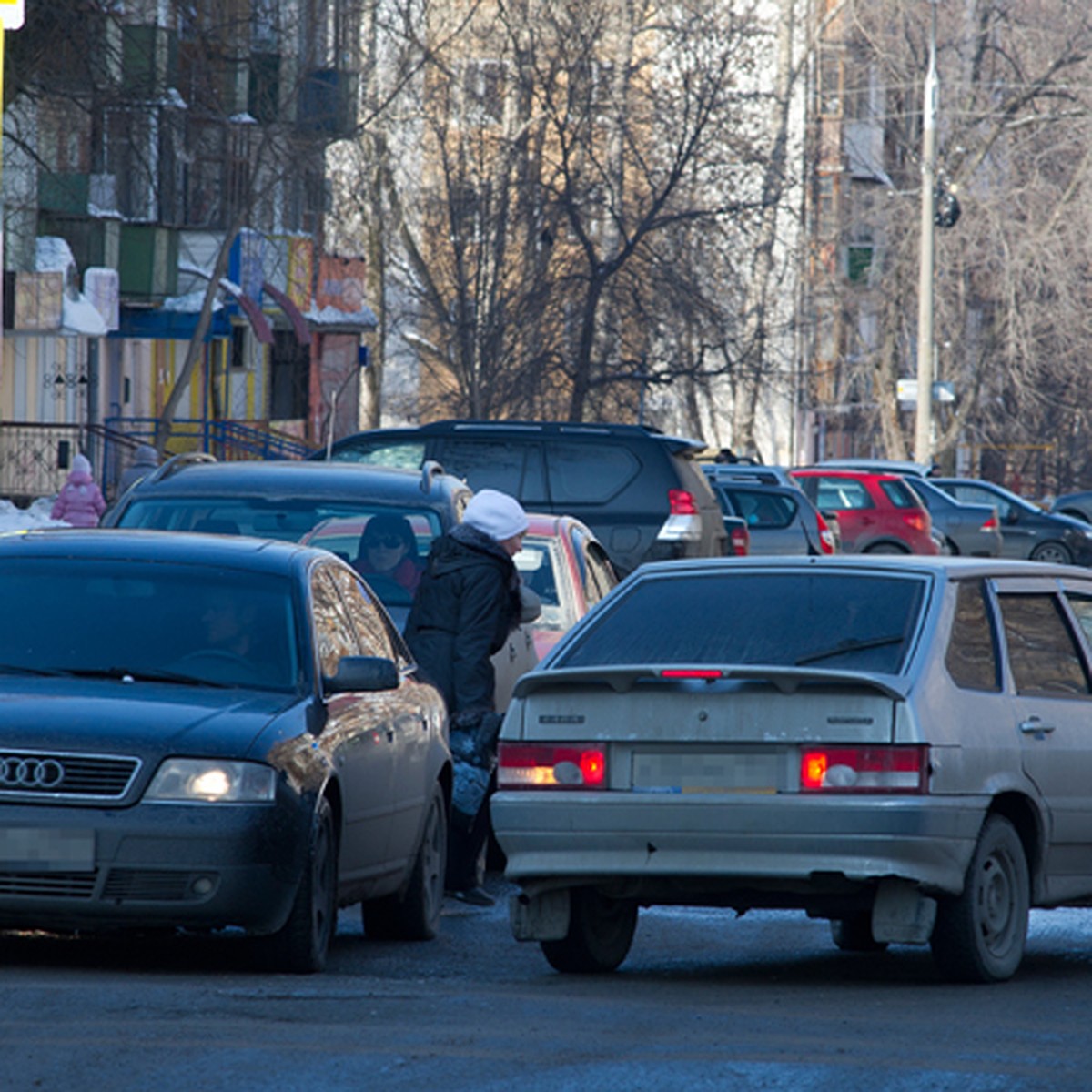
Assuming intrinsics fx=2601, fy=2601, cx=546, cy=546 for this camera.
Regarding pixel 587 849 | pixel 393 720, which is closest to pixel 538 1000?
pixel 587 849

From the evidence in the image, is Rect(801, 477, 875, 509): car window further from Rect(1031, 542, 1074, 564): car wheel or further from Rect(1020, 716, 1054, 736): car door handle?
Rect(1020, 716, 1054, 736): car door handle

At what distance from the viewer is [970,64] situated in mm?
56219

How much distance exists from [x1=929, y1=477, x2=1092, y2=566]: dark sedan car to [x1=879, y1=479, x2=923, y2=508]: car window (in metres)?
3.95

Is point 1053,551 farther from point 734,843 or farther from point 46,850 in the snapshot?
point 46,850

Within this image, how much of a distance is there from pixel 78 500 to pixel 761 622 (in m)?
24.2

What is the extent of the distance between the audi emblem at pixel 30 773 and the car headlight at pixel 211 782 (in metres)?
0.28

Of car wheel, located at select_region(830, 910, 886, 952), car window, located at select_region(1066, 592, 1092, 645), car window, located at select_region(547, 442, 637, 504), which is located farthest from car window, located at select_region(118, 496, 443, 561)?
car window, located at select_region(547, 442, 637, 504)

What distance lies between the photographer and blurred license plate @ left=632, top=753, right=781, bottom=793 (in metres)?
7.93

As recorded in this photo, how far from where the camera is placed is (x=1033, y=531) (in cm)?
4209

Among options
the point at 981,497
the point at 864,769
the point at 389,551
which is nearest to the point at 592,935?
the point at 864,769

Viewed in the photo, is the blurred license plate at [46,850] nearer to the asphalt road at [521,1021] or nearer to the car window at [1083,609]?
the asphalt road at [521,1021]

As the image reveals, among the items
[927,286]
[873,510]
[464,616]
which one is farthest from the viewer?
[927,286]

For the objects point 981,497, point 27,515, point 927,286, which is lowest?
point 27,515

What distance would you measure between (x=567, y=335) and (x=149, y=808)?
30885 mm
